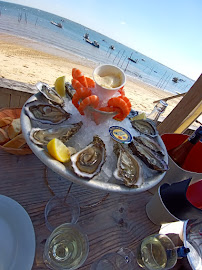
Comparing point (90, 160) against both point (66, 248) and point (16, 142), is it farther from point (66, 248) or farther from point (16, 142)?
point (16, 142)

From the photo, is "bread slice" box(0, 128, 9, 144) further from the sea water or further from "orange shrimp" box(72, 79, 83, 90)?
the sea water

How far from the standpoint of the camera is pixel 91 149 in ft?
3.30

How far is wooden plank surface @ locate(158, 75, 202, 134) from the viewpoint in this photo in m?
1.61

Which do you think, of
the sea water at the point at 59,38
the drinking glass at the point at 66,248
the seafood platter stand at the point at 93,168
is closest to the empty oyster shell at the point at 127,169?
the seafood platter stand at the point at 93,168

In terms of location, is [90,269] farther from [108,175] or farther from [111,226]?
[108,175]

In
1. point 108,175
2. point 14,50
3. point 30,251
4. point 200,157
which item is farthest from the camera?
point 14,50

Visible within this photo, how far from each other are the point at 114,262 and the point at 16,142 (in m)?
0.92

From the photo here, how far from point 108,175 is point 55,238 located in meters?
0.39

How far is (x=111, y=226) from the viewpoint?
1110mm

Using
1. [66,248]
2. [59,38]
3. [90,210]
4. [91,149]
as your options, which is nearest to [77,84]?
[91,149]

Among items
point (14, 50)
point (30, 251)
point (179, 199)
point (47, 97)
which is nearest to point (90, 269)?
point (30, 251)

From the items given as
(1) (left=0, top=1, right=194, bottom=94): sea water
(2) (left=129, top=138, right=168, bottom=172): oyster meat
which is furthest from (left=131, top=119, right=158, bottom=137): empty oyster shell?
(1) (left=0, top=1, right=194, bottom=94): sea water

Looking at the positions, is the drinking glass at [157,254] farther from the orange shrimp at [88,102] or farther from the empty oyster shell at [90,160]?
the orange shrimp at [88,102]

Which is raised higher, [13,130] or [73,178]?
[73,178]
